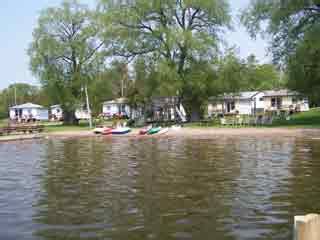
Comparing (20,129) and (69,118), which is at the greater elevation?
(69,118)

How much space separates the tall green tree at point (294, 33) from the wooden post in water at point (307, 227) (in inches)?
1275

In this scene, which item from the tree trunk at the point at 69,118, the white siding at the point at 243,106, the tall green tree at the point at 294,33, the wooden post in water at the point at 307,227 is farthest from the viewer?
the white siding at the point at 243,106

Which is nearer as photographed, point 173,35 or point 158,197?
point 158,197

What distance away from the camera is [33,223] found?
862 cm

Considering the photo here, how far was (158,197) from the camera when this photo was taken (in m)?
10.8

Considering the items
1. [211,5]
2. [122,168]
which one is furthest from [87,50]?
[122,168]

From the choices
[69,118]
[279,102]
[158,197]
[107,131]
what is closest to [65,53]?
[69,118]

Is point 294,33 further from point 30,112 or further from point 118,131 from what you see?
point 30,112

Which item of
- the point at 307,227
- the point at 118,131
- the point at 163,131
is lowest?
the point at 163,131

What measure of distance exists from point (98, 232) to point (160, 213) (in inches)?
65.7

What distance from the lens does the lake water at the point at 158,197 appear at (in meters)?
8.03

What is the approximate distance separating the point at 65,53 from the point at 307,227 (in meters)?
53.9

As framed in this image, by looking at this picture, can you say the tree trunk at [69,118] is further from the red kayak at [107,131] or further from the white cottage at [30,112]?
the white cottage at [30,112]

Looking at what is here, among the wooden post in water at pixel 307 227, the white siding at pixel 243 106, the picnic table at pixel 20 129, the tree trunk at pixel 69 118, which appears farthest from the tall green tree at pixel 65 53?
the wooden post in water at pixel 307 227
